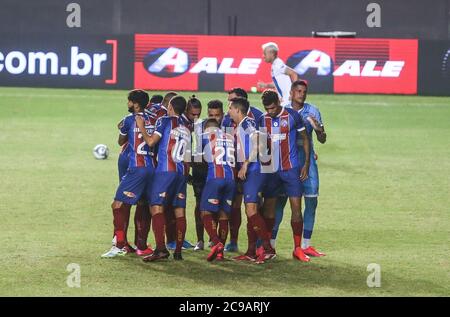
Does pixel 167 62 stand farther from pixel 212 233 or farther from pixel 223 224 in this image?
pixel 212 233

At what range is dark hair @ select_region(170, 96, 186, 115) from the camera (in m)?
10.9

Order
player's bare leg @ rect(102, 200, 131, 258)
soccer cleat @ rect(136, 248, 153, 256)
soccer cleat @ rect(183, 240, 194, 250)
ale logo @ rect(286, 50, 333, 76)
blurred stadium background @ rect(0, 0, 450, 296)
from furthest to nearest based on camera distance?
1. ale logo @ rect(286, 50, 333, 76)
2. soccer cleat @ rect(183, 240, 194, 250)
3. soccer cleat @ rect(136, 248, 153, 256)
4. player's bare leg @ rect(102, 200, 131, 258)
5. blurred stadium background @ rect(0, 0, 450, 296)

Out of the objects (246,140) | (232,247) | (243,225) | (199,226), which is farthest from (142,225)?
(243,225)

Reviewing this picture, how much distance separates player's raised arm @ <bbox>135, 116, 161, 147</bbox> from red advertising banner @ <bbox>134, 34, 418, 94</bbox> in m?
20.0

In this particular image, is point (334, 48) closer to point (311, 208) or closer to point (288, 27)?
point (288, 27)

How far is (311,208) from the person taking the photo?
1157 cm

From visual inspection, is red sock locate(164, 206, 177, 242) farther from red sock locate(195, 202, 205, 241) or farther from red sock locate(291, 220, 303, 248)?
red sock locate(291, 220, 303, 248)

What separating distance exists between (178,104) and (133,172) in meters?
0.88

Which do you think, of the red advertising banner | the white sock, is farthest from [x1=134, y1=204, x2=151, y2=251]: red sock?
the red advertising banner

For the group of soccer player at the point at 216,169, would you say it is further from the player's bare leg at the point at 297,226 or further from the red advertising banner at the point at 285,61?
the red advertising banner at the point at 285,61

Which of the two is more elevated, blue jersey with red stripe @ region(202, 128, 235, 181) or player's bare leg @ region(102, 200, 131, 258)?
blue jersey with red stripe @ region(202, 128, 235, 181)

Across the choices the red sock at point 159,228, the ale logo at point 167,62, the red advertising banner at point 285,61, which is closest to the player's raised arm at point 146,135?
the red sock at point 159,228

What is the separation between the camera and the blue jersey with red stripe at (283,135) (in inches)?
431

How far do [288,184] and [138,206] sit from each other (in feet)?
5.57
